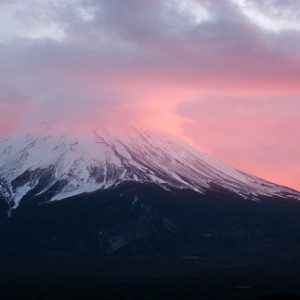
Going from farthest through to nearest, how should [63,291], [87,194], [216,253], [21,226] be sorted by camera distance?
[87,194]
[21,226]
[216,253]
[63,291]

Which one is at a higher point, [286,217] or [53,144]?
[53,144]

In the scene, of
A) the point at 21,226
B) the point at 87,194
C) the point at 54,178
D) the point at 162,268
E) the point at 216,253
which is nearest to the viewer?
the point at 162,268

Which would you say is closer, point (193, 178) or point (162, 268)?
point (162, 268)

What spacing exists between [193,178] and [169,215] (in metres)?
22.8

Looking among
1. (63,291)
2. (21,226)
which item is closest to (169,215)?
(21,226)

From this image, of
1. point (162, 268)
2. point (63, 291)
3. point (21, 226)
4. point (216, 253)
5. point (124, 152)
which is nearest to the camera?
point (63, 291)

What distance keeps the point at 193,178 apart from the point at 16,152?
39199mm

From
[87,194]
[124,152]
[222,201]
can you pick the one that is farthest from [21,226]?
[124,152]

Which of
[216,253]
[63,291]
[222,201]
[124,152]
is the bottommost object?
[63,291]

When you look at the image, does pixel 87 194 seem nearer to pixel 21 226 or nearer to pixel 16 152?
pixel 21 226

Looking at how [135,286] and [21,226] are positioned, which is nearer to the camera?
[135,286]

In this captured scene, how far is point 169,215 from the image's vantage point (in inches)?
5684

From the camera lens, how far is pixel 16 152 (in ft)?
614

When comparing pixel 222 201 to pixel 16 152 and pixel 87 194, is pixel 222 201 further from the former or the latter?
pixel 16 152
